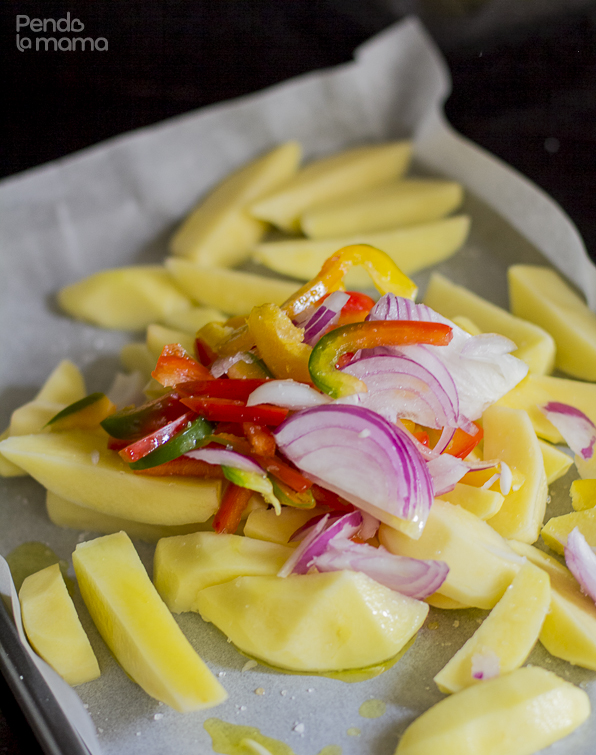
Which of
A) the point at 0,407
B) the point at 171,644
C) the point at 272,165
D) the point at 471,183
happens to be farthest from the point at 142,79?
the point at 171,644

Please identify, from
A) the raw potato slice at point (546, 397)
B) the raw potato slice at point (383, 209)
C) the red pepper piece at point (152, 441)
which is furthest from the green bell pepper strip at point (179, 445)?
the raw potato slice at point (383, 209)

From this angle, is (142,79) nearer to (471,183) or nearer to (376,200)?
(376,200)

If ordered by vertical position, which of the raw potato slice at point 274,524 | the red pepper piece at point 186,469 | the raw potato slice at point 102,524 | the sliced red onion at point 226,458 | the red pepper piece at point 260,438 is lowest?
the raw potato slice at point 102,524

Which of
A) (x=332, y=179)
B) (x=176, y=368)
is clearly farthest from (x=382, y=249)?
(x=176, y=368)

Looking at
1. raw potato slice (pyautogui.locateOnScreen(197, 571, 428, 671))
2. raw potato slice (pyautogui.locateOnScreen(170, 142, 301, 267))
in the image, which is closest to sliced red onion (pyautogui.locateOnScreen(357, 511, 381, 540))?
raw potato slice (pyautogui.locateOnScreen(197, 571, 428, 671))

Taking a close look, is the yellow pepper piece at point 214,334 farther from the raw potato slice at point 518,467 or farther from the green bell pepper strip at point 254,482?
the raw potato slice at point 518,467

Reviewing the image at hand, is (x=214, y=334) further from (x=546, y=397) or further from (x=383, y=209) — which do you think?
(x=383, y=209)
